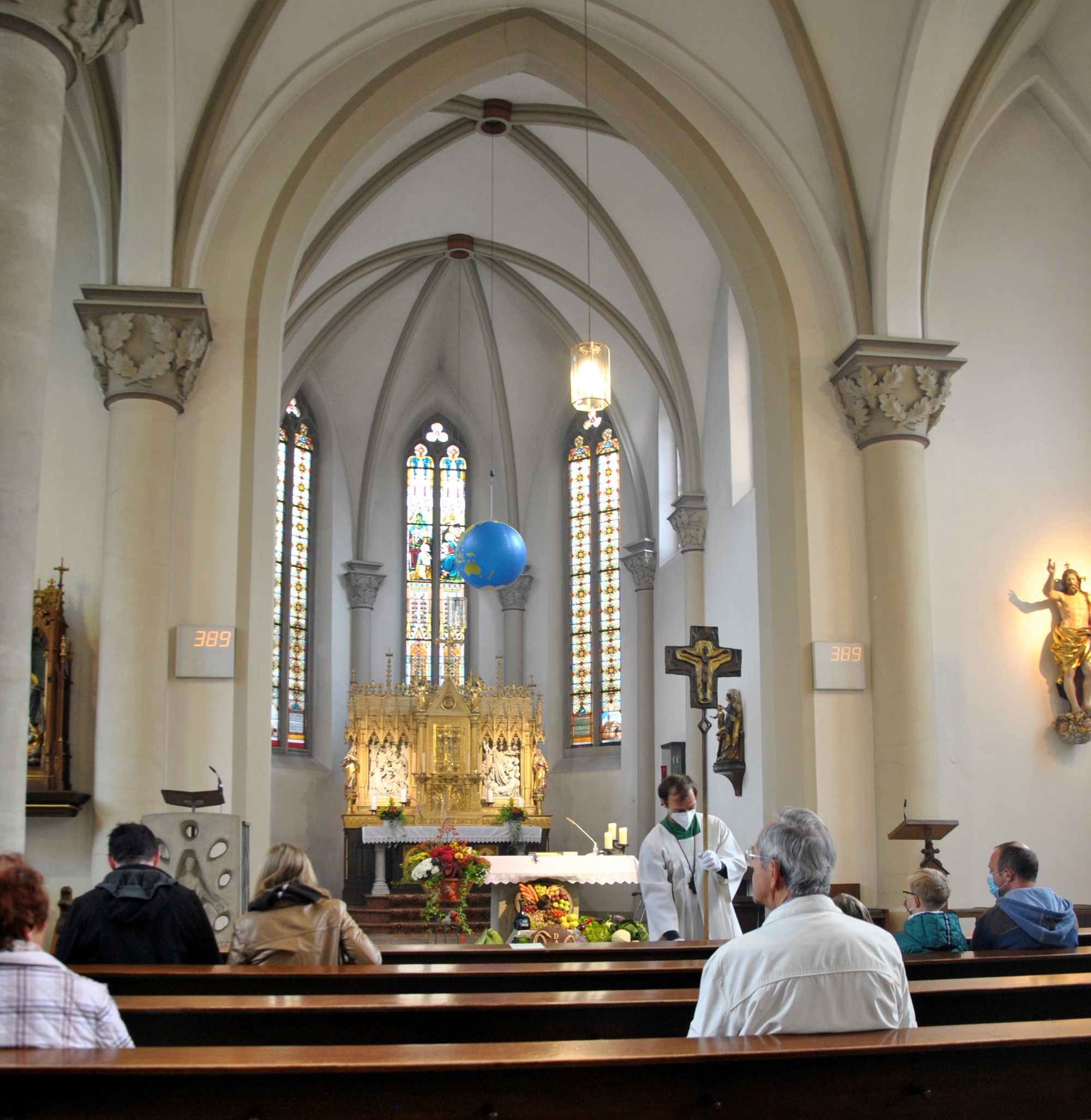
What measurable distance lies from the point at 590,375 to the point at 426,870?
13.1 feet

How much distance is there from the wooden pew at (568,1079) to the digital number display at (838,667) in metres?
6.40

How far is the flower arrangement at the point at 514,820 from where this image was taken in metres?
16.3

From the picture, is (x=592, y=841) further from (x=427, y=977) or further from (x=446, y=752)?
(x=427, y=977)

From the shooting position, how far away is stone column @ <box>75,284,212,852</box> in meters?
8.06

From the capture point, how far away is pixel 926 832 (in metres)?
7.24

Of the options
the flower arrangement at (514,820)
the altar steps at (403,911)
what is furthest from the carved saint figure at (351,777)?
the flower arrangement at (514,820)

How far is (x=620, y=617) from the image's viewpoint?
18.5 m

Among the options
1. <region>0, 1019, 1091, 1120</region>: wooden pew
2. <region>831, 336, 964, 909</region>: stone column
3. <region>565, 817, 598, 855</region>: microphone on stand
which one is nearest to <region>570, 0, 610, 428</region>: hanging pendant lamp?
<region>831, 336, 964, 909</region>: stone column

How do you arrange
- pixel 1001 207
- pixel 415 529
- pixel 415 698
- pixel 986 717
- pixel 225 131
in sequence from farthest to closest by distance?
pixel 415 529 → pixel 415 698 → pixel 1001 207 → pixel 986 717 → pixel 225 131

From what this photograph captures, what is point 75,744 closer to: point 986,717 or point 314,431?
point 986,717

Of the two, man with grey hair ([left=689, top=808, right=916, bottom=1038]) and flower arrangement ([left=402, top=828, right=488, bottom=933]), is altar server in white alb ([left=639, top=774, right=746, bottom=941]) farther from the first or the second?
man with grey hair ([left=689, top=808, right=916, bottom=1038])

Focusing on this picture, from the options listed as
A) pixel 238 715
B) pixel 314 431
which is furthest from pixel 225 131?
pixel 314 431

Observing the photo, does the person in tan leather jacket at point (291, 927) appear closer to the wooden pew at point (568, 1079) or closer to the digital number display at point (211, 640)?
the wooden pew at point (568, 1079)

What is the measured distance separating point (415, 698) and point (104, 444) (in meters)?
8.61
